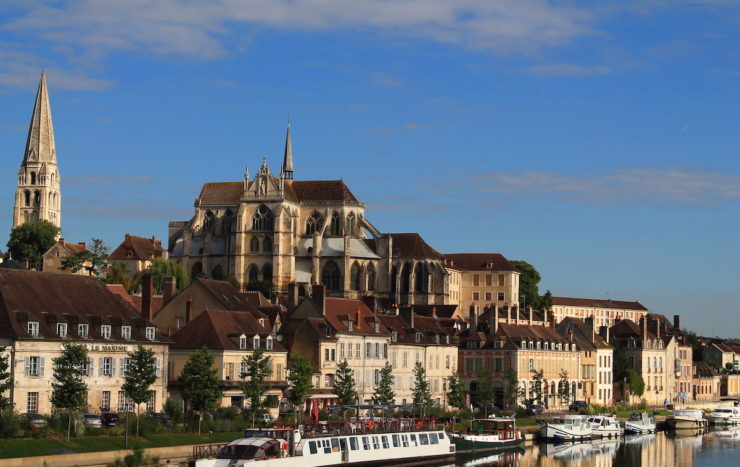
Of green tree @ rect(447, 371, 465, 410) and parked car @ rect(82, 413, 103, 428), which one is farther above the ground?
green tree @ rect(447, 371, 465, 410)

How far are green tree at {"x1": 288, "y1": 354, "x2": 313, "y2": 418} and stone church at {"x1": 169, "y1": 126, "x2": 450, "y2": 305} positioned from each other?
331ft

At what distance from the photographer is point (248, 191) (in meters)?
186

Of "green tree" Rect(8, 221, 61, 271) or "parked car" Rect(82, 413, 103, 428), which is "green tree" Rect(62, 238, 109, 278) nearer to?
"green tree" Rect(8, 221, 61, 271)

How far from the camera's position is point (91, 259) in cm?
15775

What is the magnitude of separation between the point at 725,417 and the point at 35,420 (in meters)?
81.3

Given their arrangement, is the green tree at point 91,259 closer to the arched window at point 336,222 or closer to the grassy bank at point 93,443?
the arched window at point 336,222

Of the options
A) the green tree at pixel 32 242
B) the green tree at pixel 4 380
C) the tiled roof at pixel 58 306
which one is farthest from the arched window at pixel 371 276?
the green tree at pixel 4 380

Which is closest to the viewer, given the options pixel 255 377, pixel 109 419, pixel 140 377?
pixel 109 419

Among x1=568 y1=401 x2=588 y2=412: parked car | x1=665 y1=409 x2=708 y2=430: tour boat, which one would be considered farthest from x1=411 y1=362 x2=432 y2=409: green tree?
x1=665 y1=409 x2=708 y2=430: tour boat

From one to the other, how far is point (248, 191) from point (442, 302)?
Result: 3127 centimetres

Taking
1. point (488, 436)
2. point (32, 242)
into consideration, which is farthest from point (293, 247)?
point (488, 436)

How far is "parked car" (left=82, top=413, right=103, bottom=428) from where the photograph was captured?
6003 cm

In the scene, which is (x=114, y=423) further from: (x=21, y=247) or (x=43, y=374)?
A: (x=21, y=247)

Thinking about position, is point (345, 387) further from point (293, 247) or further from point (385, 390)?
point (293, 247)
